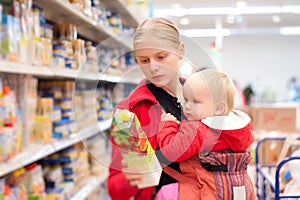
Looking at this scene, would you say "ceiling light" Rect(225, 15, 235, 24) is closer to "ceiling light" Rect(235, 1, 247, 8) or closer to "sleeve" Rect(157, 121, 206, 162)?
"ceiling light" Rect(235, 1, 247, 8)

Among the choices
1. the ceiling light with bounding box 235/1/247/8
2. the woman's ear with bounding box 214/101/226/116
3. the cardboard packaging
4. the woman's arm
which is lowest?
the woman's arm

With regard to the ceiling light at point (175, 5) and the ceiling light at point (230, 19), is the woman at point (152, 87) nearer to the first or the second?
the ceiling light at point (175, 5)

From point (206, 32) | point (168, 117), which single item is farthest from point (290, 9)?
point (168, 117)

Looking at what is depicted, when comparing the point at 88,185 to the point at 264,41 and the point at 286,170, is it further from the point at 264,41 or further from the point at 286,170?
the point at 264,41

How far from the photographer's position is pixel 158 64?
1.10m

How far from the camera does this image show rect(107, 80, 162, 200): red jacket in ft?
3.54

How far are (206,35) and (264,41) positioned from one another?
6.35ft

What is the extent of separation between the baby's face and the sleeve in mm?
28

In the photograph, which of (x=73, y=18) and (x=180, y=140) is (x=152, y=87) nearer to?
(x=180, y=140)

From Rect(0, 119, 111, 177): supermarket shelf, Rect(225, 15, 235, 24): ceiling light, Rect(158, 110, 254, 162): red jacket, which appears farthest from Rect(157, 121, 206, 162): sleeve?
Rect(225, 15, 235, 24): ceiling light

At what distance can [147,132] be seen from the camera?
3.72ft

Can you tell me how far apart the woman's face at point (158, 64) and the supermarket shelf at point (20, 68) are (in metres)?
0.69

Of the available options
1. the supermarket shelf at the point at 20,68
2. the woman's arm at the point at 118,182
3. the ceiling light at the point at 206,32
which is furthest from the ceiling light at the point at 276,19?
the woman's arm at the point at 118,182

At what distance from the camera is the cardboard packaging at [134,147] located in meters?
0.99
